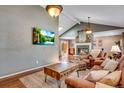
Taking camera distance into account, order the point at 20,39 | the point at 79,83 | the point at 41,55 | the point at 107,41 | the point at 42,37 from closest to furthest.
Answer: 1. the point at 79,83
2. the point at 20,39
3. the point at 42,37
4. the point at 41,55
5. the point at 107,41

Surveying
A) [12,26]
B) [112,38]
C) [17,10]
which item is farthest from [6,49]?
[112,38]

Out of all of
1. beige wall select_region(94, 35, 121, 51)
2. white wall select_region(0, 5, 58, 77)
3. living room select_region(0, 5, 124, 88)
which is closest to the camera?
living room select_region(0, 5, 124, 88)

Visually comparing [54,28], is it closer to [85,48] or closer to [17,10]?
[17,10]

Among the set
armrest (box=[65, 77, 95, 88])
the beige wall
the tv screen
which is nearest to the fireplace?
the beige wall

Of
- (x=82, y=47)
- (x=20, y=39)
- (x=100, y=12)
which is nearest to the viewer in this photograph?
(x=20, y=39)

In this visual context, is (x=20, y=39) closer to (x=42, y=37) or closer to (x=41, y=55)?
(x=42, y=37)

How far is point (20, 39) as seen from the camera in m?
4.86

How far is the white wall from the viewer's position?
419 centimetres

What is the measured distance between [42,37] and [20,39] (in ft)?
4.42

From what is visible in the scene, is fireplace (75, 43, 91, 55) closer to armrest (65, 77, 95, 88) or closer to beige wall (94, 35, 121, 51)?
beige wall (94, 35, 121, 51)

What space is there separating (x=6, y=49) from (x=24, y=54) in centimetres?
97

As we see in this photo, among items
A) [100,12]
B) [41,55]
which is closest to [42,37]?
[41,55]

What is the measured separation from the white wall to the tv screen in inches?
8.0

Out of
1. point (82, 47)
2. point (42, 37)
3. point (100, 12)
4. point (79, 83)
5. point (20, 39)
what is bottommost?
point (79, 83)
